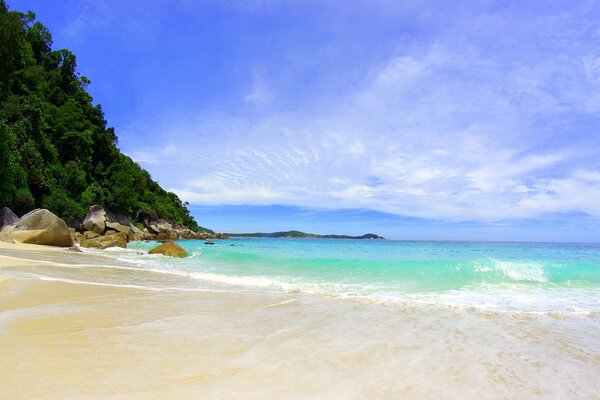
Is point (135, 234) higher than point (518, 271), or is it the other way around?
point (135, 234)

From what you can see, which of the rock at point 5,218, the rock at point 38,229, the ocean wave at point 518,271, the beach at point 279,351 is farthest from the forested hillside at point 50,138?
the ocean wave at point 518,271

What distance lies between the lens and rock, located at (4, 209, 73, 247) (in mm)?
19469

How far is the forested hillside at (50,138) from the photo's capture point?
23.3m

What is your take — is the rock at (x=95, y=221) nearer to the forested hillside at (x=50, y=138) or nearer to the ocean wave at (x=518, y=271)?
the forested hillside at (x=50, y=138)

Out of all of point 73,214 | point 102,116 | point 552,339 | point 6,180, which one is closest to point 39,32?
point 102,116

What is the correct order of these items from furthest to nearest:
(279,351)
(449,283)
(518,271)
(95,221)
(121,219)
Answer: (121,219) < (95,221) < (518,271) < (449,283) < (279,351)

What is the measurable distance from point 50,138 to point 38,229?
18.0 metres

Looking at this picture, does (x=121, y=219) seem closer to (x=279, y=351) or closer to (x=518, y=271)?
(x=518, y=271)

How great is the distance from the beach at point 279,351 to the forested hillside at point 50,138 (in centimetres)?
2185

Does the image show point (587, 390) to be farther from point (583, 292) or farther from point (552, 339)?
point (583, 292)

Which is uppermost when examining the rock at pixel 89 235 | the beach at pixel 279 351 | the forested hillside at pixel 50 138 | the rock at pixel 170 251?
the forested hillside at pixel 50 138

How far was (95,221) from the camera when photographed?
33.2m

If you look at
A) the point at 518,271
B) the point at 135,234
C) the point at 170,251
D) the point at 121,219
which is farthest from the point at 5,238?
the point at 135,234

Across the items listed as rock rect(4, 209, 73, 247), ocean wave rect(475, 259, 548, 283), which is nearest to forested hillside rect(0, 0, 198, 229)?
rock rect(4, 209, 73, 247)
